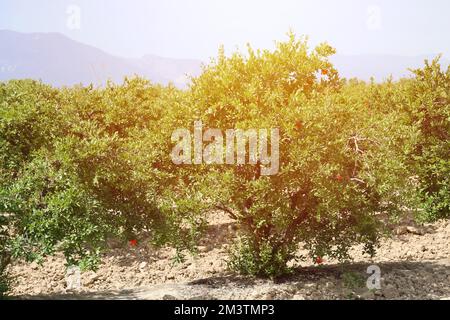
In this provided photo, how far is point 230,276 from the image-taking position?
66.6 ft

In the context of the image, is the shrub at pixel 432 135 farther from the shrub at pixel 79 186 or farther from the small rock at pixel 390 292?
the shrub at pixel 79 186

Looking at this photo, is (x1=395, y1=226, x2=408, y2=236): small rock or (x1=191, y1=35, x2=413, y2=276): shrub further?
(x1=395, y1=226, x2=408, y2=236): small rock

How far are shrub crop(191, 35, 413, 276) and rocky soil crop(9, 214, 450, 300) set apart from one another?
1.37 m

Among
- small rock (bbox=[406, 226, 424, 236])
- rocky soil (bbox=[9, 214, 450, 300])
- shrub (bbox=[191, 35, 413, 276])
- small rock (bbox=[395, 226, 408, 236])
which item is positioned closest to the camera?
shrub (bbox=[191, 35, 413, 276])

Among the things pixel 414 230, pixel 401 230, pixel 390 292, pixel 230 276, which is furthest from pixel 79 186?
pixel 414 230

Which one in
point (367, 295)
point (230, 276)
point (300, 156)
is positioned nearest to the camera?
point (300, 156)

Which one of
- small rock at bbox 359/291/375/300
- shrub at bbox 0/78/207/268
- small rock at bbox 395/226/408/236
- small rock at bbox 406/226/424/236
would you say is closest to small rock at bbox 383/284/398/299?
small rock at bbox 359/291/375/300

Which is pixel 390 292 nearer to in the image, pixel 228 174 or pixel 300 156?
pixel 300 156

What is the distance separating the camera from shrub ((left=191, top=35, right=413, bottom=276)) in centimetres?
1625

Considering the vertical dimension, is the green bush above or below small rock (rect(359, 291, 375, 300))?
above

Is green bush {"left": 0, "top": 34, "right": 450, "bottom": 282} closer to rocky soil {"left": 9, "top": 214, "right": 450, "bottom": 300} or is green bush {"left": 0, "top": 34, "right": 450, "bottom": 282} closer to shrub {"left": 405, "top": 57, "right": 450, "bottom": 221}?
rocky soil {"left": 9, "top": 214, "right": 450, "bottom": 300}

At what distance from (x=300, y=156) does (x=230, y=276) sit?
725 cm

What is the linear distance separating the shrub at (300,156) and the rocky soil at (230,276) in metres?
1.37

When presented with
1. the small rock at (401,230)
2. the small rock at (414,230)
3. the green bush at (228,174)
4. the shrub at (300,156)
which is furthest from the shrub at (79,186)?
the small rock at (414,230)
